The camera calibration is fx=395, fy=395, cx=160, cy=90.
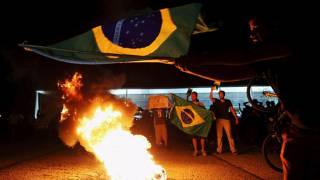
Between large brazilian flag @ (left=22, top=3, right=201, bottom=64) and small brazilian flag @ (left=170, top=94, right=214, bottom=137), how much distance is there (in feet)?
25.0

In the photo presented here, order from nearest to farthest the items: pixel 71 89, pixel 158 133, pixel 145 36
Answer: pixel 145 36, pixel 71 89, pixel 158 133

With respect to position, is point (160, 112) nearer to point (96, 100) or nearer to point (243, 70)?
point (96, 100)

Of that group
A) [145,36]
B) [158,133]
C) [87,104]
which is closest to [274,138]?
[87,104]

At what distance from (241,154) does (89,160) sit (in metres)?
4.63

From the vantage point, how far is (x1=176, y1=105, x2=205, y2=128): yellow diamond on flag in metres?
12.4

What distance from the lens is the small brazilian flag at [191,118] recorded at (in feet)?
40.1

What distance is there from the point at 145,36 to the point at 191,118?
8003 millimetres

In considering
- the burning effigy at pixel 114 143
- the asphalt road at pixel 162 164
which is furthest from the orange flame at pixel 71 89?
the asphalt road at pixel 162 164

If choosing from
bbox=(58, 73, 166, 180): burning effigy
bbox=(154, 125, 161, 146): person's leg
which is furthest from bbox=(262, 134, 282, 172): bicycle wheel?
bbox=(154, 125, 161, 146): person's leg

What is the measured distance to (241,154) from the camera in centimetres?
1217

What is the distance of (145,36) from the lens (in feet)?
15.5

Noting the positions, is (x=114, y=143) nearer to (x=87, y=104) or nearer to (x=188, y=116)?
(x=87, y=104)

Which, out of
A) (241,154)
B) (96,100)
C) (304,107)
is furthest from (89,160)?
(304,107)

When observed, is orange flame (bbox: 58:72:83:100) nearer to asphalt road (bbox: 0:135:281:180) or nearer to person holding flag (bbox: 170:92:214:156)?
asphalt road (bbox: 0:135:281:180)
